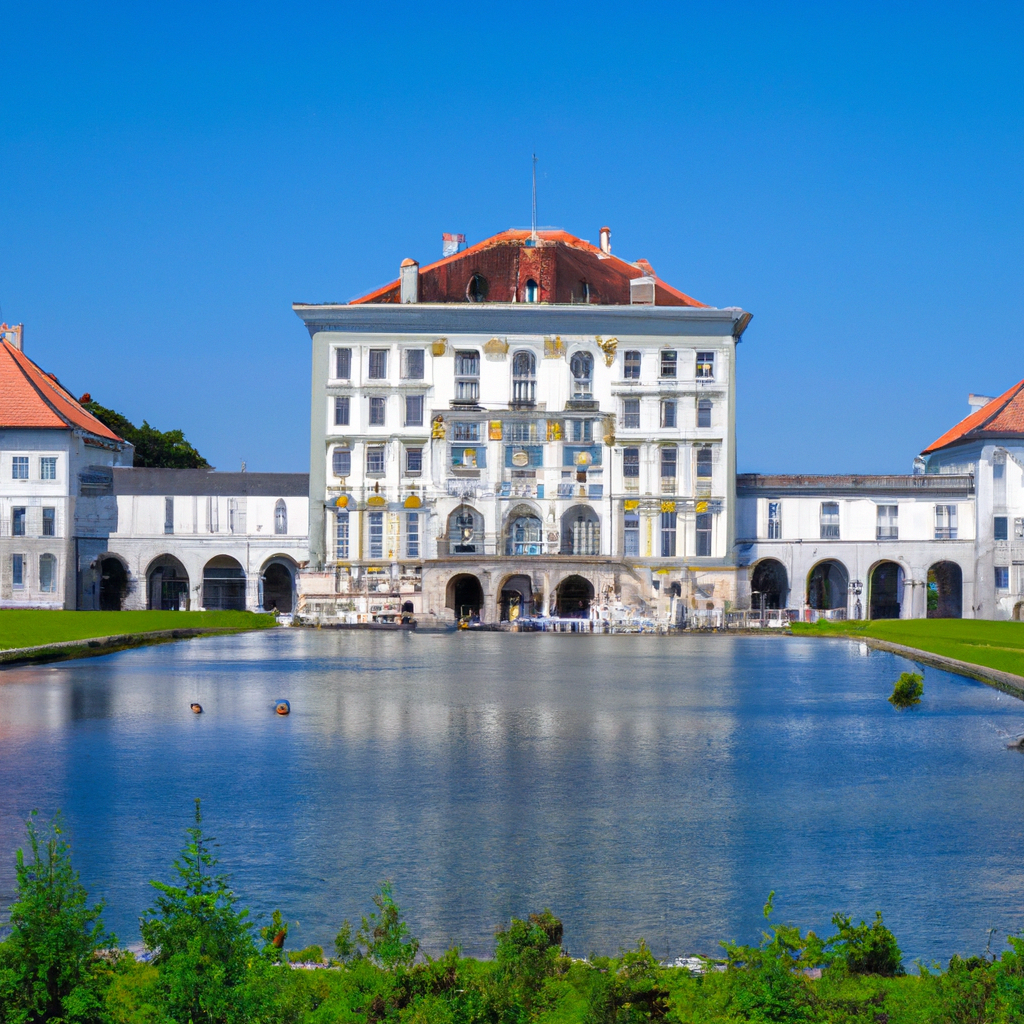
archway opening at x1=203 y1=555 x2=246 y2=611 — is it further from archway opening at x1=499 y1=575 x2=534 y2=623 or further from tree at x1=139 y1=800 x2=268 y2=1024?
tree at x1=139 y1=800 x2=268 y2=1024

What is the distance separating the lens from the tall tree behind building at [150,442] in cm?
9294

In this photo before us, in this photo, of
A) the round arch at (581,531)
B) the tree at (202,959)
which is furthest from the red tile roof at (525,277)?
the tree at (202,959)

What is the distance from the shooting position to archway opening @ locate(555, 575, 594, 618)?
70688 mm

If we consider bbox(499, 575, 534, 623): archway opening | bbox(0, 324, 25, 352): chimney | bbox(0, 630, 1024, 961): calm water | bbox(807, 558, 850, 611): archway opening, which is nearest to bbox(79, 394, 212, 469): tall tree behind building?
bbox(0, 324, 25, 352): chimney

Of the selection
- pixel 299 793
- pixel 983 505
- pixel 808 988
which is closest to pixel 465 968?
pixel 808 988

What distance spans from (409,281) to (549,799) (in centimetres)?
5817

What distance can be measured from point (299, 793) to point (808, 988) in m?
9.91

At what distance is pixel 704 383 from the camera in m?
71.4

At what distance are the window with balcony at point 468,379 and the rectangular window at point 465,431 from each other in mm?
1194

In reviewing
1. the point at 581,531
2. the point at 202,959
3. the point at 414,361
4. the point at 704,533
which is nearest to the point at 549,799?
the point at 202,959

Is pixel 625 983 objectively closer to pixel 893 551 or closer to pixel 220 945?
pixel 220 945

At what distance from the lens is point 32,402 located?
73.4 m

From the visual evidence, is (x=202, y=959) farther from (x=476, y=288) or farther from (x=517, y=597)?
(x=476, y=288)

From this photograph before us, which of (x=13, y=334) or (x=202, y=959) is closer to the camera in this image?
(x=202, y=959)
